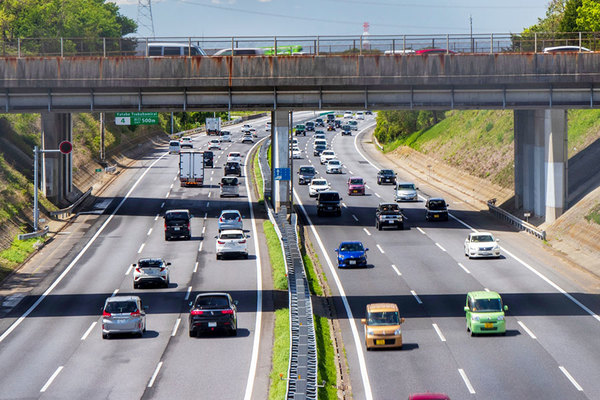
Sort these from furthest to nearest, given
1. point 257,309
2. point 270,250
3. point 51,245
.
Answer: point 51,245
point 270,250
point 257,309

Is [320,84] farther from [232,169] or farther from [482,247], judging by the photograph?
[232,169]

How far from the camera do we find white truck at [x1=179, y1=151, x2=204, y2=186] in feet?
303

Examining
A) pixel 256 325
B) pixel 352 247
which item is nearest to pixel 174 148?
pixel 352 247

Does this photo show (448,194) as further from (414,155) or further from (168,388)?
(168,388)

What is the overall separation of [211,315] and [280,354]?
16.3ft

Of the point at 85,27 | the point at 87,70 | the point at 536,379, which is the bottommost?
the point at 536,379

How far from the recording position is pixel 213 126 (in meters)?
163

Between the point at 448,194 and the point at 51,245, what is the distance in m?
41.8

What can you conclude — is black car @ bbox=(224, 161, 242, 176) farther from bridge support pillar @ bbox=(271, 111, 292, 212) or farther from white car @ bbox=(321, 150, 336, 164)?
bridge support pillar @ bbox=(271, 111, 292, 212)

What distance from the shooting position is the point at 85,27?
157000 mm

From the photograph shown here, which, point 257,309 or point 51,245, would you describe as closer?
point 257,309

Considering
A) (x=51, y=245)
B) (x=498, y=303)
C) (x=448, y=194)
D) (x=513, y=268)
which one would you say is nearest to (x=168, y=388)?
(x=498, y=303)

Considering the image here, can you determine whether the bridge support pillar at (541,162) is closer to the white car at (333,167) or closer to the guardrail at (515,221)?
the guardrail at (515,221)

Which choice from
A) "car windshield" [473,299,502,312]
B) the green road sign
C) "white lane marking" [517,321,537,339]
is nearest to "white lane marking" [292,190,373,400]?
"car windshield" [473,299,502,312]
